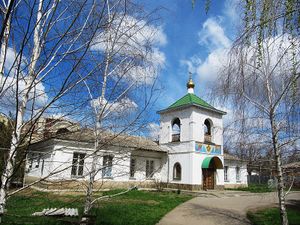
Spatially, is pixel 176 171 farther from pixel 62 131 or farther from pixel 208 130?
pixel 62 131

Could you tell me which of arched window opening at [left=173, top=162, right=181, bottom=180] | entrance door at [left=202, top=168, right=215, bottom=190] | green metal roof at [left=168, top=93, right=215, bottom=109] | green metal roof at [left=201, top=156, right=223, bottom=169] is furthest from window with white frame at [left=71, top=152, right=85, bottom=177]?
entrance door at [left=202, top=168, right=215, bottom=190]

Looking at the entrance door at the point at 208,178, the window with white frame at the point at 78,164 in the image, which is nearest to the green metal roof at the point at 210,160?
the entrance door at the point at 208,178

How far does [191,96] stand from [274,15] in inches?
835

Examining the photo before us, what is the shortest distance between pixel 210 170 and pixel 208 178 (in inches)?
28.3

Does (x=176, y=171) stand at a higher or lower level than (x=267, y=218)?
higher

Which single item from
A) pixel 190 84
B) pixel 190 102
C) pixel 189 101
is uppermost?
pixel 190 84

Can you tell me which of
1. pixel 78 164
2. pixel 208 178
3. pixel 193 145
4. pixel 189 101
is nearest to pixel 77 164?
pixel 78 164

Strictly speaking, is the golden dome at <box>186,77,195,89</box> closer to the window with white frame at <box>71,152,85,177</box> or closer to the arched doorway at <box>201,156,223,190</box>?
the arched doorway at <box>201,156,223,190</box>

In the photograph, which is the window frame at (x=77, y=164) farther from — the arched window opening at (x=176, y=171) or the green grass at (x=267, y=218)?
the arched window opening at (x=176, y=171)

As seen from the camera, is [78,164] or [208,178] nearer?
[78,164]

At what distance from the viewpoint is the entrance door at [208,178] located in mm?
22400

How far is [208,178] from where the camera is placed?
22.7 m

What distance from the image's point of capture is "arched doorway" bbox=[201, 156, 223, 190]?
71.9 ft

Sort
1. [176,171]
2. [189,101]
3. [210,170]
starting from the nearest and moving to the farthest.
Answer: [210,170] → [176,171] → [189,101]
